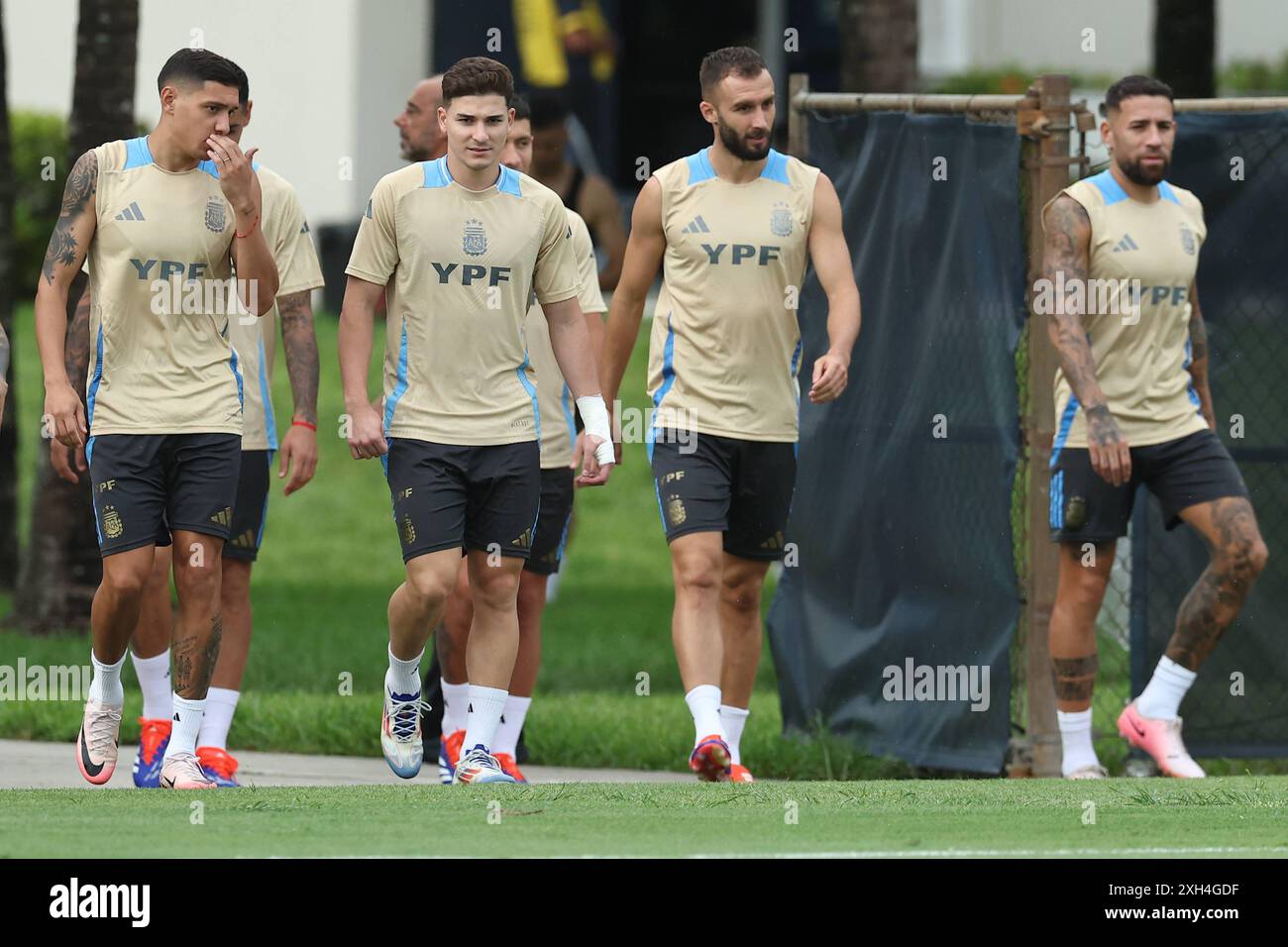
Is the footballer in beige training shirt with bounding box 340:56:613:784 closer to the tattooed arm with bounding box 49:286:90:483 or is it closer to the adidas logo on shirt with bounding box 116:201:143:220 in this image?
the adidas logo on shirt with bounding box 116:201:143:220

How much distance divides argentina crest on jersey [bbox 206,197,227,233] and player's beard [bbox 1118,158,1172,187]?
336 centimetres

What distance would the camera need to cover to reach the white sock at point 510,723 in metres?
9.14

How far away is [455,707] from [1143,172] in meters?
3.20

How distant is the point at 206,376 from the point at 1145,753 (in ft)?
13.1

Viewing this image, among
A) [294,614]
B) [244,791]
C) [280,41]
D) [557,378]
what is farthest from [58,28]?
[244,791]

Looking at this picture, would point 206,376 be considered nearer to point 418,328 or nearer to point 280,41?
point 418,328

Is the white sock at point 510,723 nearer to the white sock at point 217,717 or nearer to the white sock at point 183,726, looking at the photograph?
the white sock at point 217,717

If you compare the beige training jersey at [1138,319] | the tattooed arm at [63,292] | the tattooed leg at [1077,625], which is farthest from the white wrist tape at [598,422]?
the tattooed leg at [1077,625]

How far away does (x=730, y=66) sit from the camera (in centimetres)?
874

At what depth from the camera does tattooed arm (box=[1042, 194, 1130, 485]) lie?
899 cm

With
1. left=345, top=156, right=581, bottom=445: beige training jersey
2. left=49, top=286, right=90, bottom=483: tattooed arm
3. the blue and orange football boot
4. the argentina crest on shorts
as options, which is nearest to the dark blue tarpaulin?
left=345, top=156, right=581, bottom=445: beige training jersey

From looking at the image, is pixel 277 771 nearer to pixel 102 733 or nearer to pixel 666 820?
pixel 102 733

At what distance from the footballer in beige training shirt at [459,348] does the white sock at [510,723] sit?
79 centimetres

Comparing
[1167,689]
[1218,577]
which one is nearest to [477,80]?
[1218,577]
